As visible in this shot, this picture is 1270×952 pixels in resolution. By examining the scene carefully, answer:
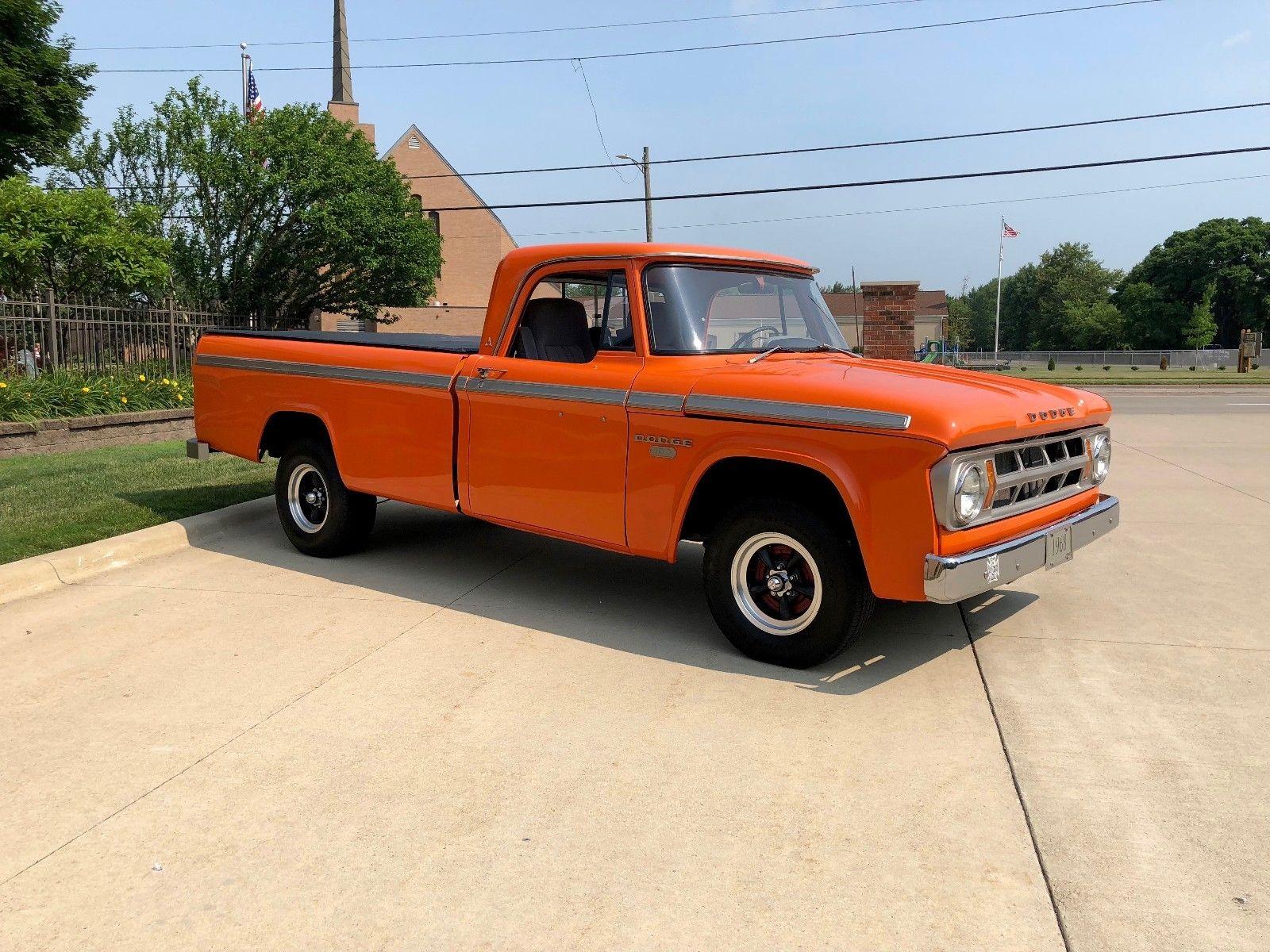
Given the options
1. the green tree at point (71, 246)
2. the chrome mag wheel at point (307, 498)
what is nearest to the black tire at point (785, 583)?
the chrome mag wheel at point (307, 498)

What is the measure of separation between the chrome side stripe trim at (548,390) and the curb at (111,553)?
9.05 ft

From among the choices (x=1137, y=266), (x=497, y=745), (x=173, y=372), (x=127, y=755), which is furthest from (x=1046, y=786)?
(x=1137, y=266)

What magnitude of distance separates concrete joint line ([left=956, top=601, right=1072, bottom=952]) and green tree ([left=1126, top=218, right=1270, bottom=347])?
288 ft

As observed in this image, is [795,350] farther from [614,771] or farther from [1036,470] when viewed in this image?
[614,771]

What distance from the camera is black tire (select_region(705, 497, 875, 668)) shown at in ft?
14.4

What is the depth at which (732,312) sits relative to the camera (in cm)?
535

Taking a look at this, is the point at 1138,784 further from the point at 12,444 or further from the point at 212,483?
the point at 12,444

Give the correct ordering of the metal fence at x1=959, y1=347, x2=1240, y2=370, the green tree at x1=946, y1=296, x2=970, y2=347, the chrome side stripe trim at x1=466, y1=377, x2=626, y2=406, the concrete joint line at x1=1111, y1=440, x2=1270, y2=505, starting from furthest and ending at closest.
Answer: the green tree at x1=946, y1=296, x2=970, y2=347, the metal fence at x1=959, y1=347, x2=1240, y2=370, the concrete joint line at x1=1111, y1=440, x2=1270, y2=505, the chrome side stripe trim at x1=466, y1=377, x2=626, y2=406

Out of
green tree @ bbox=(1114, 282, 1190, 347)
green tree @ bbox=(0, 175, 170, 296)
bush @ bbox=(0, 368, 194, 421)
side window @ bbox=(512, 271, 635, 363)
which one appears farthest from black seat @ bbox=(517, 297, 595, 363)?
green tree @ bbox=(1114, 282, 1190, 347)

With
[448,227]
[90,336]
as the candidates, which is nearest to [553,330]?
[90,336]

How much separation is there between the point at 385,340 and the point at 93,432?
7.49 m

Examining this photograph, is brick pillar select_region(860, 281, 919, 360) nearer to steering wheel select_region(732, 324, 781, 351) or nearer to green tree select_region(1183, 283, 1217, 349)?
steering wheel select_region(732, 324, 781, 351)

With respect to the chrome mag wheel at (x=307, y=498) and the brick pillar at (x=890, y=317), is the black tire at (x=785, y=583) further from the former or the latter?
the brick pillar at (x=890, y=317)

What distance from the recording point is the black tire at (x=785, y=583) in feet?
14.4
